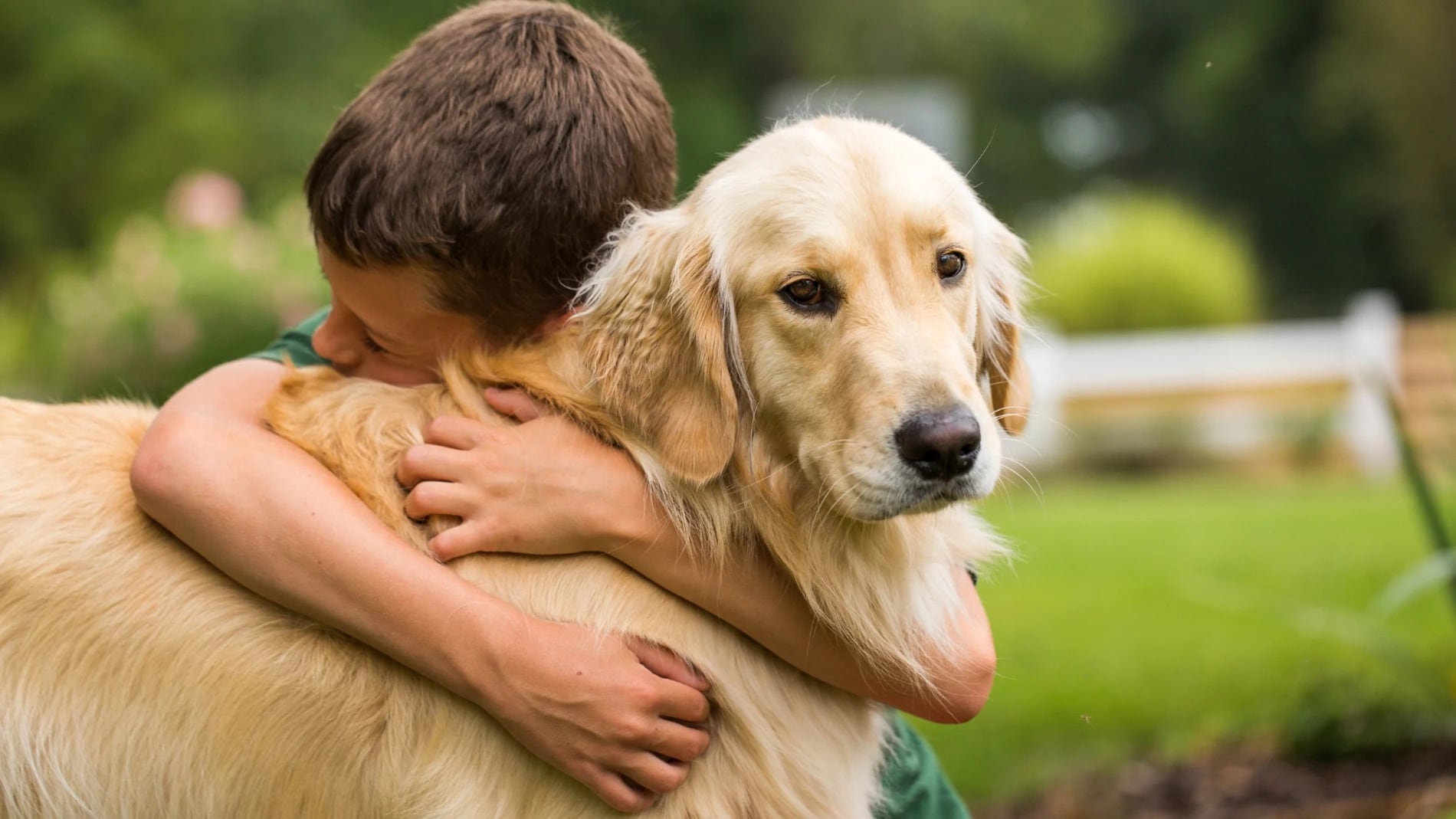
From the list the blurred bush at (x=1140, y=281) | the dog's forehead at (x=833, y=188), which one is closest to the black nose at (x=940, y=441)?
the dog's forehead at (x=833, y=188)

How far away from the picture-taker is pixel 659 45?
1090 inches

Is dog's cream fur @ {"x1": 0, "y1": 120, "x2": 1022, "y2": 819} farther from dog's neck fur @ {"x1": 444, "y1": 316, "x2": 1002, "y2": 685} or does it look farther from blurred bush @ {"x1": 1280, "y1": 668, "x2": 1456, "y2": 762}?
blurred bush @ {"x1": 1280, "y1": 668, "x2": 1456, "y2": 762}

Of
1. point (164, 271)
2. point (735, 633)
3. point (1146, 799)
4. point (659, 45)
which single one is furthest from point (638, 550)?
point (659, 45)

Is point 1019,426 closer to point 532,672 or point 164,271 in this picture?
point 532,672

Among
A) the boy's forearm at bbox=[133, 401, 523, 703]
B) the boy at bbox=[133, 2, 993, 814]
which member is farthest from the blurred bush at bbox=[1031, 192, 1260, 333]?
the boy's forearm at bbox=[133, 401, 523, 703]

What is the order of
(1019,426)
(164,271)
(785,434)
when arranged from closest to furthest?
(785,434) → (1019,426) → (164,271)

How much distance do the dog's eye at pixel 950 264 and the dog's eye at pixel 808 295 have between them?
0.70 ft

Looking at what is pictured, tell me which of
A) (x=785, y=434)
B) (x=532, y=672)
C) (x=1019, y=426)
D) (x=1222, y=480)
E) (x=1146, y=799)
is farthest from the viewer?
(x=1222, y=480)

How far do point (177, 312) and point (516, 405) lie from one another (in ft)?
23.7

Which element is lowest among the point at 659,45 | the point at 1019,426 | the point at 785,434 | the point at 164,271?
the point at 164,271

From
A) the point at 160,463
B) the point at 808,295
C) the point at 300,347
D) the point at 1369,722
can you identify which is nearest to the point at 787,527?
the point at 808,295

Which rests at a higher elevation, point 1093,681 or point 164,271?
point 1093,681

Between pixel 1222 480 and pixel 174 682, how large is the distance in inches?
465

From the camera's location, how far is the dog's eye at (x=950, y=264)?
2383 millimetres
